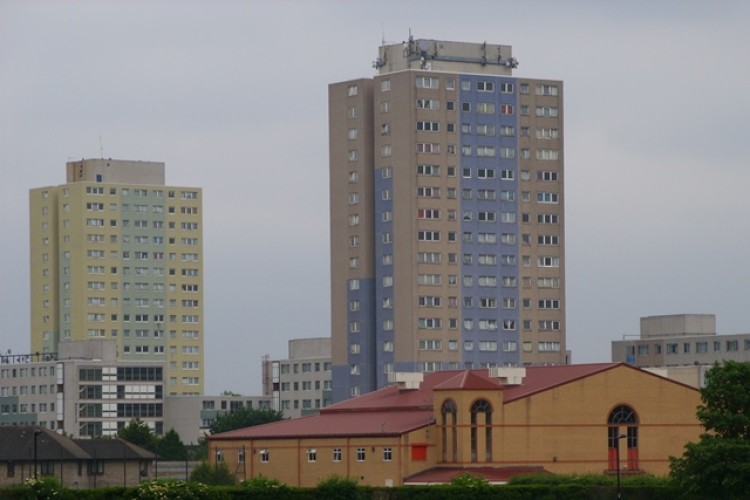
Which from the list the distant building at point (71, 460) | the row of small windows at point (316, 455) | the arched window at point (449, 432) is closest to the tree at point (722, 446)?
the arched window at point (449, 432)

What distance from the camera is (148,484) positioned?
370ft

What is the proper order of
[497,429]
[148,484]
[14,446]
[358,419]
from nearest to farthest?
[148,484] < [497,429] < [358,419] < [14,446]

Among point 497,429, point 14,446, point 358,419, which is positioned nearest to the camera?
point 497,429

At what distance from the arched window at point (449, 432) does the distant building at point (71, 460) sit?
30.6 m

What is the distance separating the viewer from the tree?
11138cm

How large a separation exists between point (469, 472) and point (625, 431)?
577 inches

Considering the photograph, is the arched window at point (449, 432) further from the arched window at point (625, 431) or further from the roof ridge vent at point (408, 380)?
the roof ridge vent at point (408, 380)

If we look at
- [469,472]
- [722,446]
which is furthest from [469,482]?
[722,446]

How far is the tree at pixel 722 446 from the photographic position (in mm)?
111375

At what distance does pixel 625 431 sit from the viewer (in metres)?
141

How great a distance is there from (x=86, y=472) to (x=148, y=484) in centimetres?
4968

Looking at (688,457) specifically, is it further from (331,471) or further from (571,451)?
(331,471)

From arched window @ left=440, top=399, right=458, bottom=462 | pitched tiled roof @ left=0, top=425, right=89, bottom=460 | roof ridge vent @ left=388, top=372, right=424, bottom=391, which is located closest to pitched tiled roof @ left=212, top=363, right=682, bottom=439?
roof ridge vent @ left=388, top=372, right=424, bottom=391

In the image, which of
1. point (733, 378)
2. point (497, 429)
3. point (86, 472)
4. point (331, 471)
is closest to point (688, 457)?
point (733, 378)
